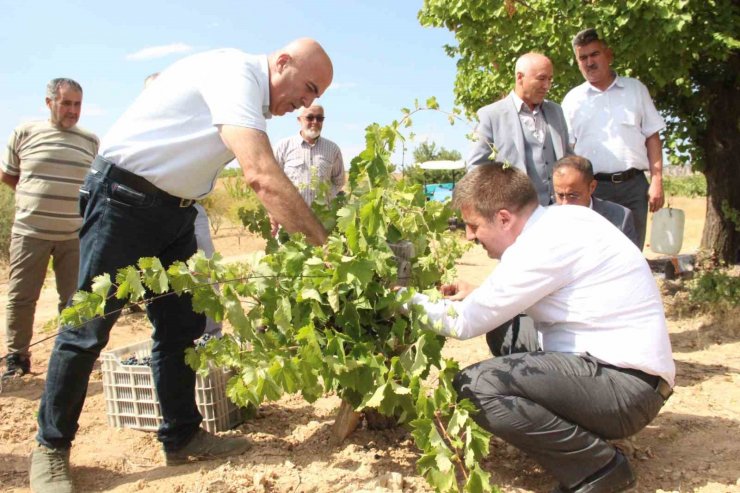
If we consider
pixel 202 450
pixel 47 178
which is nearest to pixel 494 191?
pixel 202 450

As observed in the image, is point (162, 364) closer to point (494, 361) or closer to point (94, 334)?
point (94, 334)

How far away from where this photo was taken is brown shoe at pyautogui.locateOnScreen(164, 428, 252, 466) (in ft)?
9.93

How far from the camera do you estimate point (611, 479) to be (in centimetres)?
246

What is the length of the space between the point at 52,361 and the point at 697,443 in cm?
279

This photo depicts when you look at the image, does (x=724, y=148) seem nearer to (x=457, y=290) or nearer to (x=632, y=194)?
(x=632, y=194)

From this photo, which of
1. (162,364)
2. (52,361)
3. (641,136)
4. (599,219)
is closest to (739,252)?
(641,136)

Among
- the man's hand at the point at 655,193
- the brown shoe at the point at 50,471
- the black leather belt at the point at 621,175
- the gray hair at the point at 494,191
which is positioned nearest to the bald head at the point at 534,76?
the black leather belt at the point at 621,175

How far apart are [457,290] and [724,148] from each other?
5.17m

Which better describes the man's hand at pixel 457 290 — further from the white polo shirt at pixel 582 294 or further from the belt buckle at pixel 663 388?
the belt buckle at pixel 663 388

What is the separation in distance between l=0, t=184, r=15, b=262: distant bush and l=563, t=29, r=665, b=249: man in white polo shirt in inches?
373

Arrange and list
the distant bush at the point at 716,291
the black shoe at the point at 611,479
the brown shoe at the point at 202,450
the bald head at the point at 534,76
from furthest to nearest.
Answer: the distant bush at the point at 716,291
the bald head at the point at 534,76
the brown shoe at the point at 202,450
the black shoe at the point at 611,479

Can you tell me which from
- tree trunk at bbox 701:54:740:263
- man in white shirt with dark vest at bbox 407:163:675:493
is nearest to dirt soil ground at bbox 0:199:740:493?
man in white shirt with dark vest at bbox 407:163:675:493

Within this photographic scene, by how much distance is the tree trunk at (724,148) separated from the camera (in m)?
6.63

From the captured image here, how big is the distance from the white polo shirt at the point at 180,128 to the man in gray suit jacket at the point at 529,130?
1.97 metres
